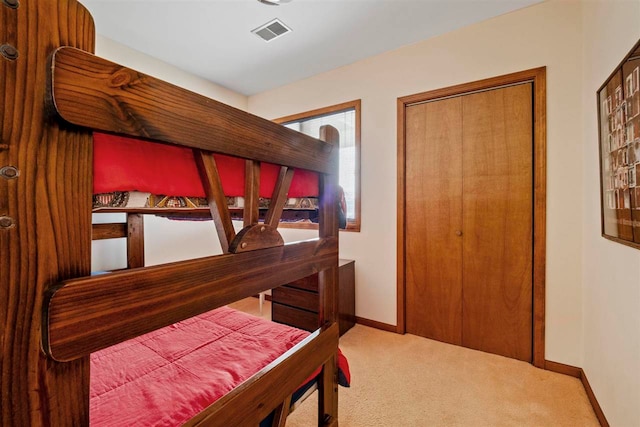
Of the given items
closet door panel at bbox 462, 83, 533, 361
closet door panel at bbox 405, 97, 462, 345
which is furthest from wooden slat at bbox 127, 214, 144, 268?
closet door panel at bbox 462, 83, 533, 361

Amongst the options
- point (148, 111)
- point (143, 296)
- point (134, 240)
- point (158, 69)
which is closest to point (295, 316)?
point (134, 240)

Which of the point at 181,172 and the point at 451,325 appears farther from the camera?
the point at 451,325

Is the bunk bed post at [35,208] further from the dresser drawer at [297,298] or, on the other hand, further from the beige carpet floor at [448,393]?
the dresser drawer at [297,298]

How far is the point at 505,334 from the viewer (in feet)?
6.72

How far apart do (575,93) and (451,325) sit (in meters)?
1.83

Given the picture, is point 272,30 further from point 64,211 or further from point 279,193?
point 64,211

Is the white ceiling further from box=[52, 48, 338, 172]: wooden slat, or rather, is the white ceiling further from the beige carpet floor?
the beige carpet floor

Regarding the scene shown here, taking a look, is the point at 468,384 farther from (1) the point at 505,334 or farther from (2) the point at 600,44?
(2) the point at 600,44

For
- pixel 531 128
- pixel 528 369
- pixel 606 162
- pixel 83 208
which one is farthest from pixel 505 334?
pixel 83 208

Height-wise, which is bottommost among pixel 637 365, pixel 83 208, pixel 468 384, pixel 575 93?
pixel 468 384

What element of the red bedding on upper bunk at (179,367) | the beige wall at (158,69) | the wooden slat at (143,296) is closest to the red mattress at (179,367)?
the red bedding on upper bunk at (179,367)

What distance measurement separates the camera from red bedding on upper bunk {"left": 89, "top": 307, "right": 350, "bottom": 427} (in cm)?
82

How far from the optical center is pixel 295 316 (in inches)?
92.3

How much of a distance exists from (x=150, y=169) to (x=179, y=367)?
79cm
